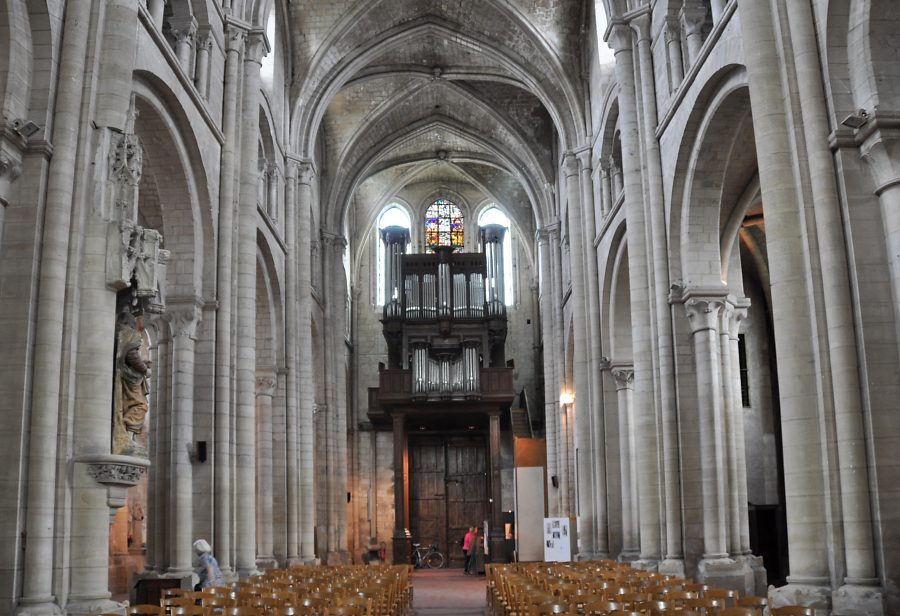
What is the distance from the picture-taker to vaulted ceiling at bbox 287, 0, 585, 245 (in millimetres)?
28172

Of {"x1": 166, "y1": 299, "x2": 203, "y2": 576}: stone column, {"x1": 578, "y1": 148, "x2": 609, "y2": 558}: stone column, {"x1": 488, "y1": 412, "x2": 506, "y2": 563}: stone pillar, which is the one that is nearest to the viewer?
{"x1": 166, "y1": 299, "x2": 203, "y2": 576}: stone column

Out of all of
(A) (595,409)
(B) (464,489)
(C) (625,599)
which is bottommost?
(C) (625,599)

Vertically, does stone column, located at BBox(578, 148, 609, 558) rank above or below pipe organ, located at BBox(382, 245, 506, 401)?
below

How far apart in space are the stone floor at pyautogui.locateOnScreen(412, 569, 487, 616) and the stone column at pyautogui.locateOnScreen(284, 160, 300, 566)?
373 centimetres

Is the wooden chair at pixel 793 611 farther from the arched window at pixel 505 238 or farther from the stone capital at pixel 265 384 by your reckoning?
the arched window at pixel 505 238

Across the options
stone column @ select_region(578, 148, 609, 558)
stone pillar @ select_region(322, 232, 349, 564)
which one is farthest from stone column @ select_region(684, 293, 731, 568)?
stone pillar @ select_region(322, 232, 349, 564)

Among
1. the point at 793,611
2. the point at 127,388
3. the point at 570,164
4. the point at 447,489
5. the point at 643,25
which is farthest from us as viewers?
the point at 447,489

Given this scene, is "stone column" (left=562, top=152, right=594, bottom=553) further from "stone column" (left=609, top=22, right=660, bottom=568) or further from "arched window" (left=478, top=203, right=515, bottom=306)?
"arched window" (left=478, top=203, right=515, bottom=306)

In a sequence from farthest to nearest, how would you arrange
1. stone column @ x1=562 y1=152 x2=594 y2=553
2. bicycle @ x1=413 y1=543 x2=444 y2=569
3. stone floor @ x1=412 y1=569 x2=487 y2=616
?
bicycle @ x1=413 y1=543 x2=444 y2=569 < stone column @ x1=562 y1=152 x2=594 y2=553 < stone floor @ x1=412 y1=569 x2=487 y2=616

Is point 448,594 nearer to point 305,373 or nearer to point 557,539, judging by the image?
point 557,539

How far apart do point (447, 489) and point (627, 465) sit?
18310 mm

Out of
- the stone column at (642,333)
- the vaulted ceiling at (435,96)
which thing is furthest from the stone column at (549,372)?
the stone column at (642,333)

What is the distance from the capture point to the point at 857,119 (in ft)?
36.5

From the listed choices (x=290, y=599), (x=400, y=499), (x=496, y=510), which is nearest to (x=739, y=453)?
(x=290, y=599)
